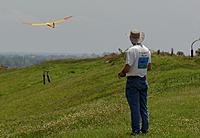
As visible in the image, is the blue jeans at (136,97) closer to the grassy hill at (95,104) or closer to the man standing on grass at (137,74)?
the man standing on grass at (137,74)

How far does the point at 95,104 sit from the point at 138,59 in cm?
1309

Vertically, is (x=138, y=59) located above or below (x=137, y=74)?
above

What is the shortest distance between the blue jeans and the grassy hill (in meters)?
0.64

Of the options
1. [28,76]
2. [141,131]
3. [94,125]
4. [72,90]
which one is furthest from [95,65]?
[141,131]

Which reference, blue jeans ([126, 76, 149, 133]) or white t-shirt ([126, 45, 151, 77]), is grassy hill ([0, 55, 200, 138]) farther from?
white t-shirt ([126, 45, 151, 77])

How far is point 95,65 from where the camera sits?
176ft

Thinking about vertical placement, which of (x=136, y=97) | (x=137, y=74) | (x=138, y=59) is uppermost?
(x=138, y=59)

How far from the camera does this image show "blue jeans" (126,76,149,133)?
11.9m

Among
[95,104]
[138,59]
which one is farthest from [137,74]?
[95,104]

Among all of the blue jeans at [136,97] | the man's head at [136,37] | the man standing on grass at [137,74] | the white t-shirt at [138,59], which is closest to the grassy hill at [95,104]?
the blue jeans at [136,97]

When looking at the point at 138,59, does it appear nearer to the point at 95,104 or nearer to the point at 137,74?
the point at 137,74

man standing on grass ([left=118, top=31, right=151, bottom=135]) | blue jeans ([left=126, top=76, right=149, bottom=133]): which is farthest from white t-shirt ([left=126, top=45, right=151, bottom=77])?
blue jeans ([left=126, top=76, right=149, bottom=133])

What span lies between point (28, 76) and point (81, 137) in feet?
145

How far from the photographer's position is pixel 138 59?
38.3 feet
